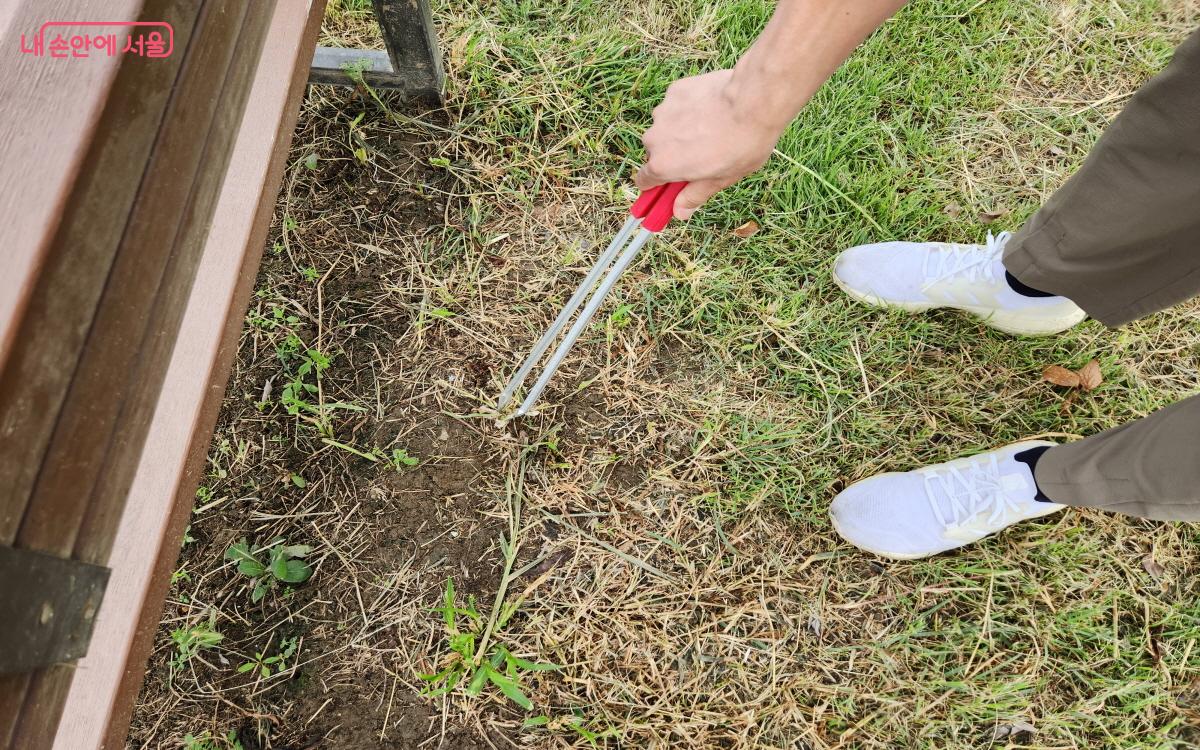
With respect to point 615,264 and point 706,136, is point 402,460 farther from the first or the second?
point 706,136

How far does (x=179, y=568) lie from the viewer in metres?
1.77

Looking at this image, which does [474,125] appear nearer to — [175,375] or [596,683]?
[175,375]

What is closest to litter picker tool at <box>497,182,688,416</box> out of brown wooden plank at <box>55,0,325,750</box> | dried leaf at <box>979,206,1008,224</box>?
brown wooden plank at <box>55,0,325,750</box>

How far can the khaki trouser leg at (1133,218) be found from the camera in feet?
4.36

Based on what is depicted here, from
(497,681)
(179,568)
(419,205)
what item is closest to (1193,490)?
(497,681)

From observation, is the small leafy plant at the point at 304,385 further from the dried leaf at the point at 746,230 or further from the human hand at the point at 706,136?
the dried leaf at the point at 746,230

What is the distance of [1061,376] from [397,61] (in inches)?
86.9

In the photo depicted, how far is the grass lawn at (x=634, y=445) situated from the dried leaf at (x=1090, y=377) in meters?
0.03

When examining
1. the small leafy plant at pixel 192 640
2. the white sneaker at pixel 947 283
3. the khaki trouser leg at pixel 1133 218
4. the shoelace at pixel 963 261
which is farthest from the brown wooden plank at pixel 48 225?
the shoelace at pixel 963 261

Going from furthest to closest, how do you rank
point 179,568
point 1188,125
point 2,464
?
point 179,568, point 1188,125, point 2,464

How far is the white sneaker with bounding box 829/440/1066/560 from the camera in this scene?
1.92 meters

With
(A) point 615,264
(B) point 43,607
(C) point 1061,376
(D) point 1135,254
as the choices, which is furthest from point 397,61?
(C) point 1061,376

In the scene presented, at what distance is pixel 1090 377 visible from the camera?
221 centimetres

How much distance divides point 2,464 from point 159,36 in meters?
0.51
